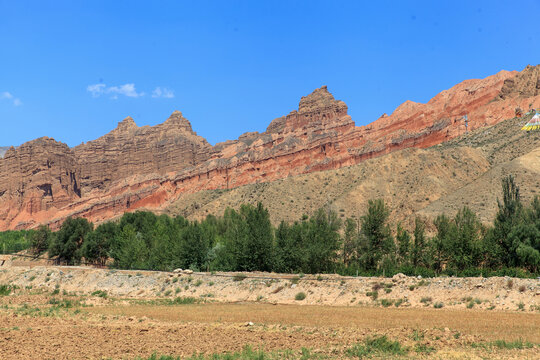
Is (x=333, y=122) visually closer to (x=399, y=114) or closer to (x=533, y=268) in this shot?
(x=399, y=114)

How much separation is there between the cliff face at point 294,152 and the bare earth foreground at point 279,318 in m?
98.4

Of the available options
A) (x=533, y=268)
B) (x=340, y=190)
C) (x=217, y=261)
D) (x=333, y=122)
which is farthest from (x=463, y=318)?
(x=333, y=122)

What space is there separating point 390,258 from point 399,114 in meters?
108

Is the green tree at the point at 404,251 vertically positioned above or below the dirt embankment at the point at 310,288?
above

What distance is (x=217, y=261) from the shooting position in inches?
2210

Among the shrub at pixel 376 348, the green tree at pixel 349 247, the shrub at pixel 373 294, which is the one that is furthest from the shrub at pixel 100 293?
the shrub at pixel 376 348

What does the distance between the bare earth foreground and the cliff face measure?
323 feet

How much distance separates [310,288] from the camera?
126 ft

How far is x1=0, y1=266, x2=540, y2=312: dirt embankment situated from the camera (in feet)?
104

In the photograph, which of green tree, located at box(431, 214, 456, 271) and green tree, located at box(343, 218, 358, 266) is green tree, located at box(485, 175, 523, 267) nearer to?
green tree, located at box(431, 214, 456, 271)

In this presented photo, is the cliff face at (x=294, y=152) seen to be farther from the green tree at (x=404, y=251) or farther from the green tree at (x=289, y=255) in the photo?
the green tree at (x=289, y=255)

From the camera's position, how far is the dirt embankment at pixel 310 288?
31844 mm

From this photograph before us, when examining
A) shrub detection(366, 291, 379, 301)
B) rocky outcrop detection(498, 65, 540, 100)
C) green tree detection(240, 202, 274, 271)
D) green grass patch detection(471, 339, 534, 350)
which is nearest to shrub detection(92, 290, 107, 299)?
green tree detection(240, 202, 274, 271)

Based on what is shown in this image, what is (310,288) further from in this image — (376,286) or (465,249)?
(465,249)
